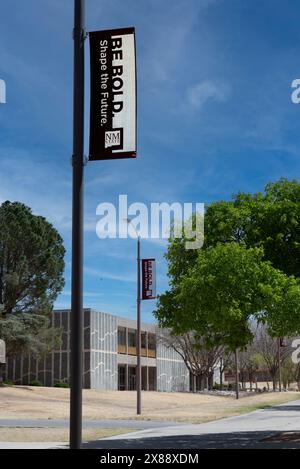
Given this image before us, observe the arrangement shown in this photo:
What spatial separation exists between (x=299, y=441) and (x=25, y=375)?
5043 cm

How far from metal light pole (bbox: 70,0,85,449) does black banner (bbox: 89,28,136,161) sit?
207mm

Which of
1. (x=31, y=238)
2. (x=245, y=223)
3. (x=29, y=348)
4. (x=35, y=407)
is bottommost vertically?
(x=35, y=407)

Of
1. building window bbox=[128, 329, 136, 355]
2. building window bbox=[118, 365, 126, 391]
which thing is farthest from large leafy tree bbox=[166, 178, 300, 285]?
building window bbox=[128, 329, 136, 355]

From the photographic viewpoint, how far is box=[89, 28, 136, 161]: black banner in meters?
8.66

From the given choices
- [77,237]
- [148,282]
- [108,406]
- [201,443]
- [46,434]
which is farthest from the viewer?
[108,406]

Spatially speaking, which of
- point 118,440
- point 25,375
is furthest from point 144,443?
point 25,375

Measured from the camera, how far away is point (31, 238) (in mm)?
50750

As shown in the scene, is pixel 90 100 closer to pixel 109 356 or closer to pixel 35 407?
pixel 35 407

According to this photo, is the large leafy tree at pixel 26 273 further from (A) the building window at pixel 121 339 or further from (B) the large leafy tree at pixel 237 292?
(B) the large leafy tree at pixel 237 292

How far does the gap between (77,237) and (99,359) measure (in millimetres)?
57648

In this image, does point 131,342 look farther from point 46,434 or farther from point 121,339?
point 46,434

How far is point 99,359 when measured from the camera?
64688 mm

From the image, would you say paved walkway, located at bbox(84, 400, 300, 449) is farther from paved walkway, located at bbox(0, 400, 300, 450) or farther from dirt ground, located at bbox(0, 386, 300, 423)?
dirt ground, located at bbox(0, 386, 300, 423)

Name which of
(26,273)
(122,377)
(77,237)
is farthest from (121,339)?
(77,237)
